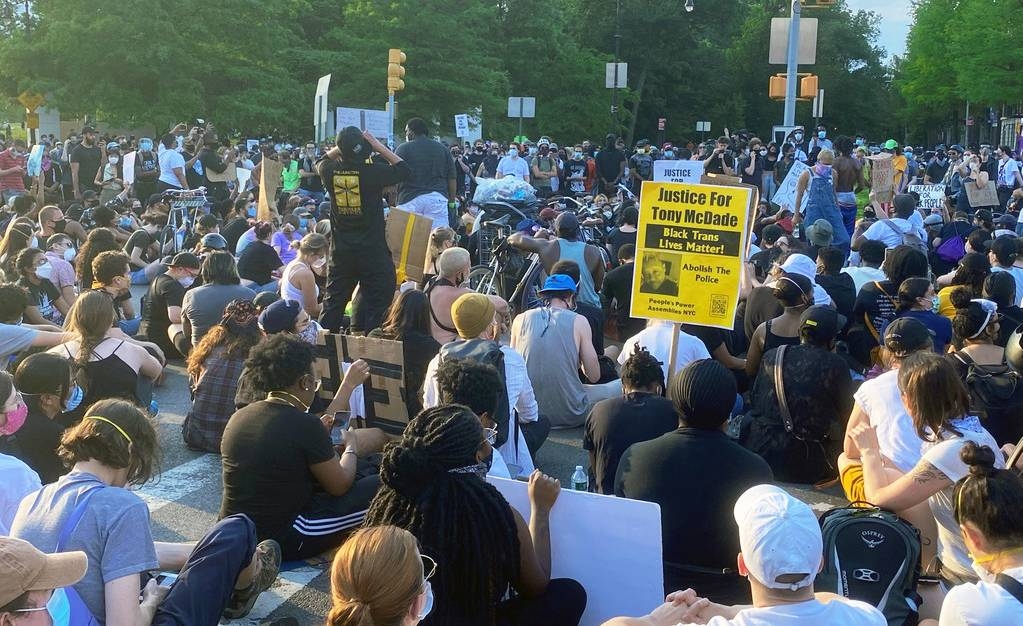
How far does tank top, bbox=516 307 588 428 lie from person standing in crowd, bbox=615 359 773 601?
3.52 metres

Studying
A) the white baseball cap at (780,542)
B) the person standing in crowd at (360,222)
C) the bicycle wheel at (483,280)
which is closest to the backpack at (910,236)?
the bicycle wheel at (483,280)

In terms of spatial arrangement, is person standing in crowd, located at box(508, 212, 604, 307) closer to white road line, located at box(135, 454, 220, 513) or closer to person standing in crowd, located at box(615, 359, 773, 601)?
white road line, located at box(135, 454, 220, 513)

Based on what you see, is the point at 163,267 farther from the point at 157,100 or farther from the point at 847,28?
the point at 847,28

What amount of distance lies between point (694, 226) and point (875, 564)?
9.78 feet

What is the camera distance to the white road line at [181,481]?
22.1ft

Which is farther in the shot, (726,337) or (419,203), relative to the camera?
(419,203)

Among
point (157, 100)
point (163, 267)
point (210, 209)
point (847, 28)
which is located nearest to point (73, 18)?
point (157, 100)

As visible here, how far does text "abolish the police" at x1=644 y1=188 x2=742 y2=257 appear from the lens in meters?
6.66

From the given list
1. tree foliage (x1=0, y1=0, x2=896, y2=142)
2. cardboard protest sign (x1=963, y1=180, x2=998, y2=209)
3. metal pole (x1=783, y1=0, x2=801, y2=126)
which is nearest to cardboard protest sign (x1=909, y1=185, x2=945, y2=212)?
cardboard protest sign (x1=963, y1=180, x2=998, y2=209)

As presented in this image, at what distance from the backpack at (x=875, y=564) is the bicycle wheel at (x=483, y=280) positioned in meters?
7.14

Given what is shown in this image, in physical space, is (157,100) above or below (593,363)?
above

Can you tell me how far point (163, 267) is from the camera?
1174cm

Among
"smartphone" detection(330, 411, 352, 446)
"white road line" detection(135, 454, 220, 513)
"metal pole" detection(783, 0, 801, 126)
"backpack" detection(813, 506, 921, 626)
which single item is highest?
"metal pole" detection(783, 0, 801, 126)

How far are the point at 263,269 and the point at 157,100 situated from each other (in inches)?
1282
